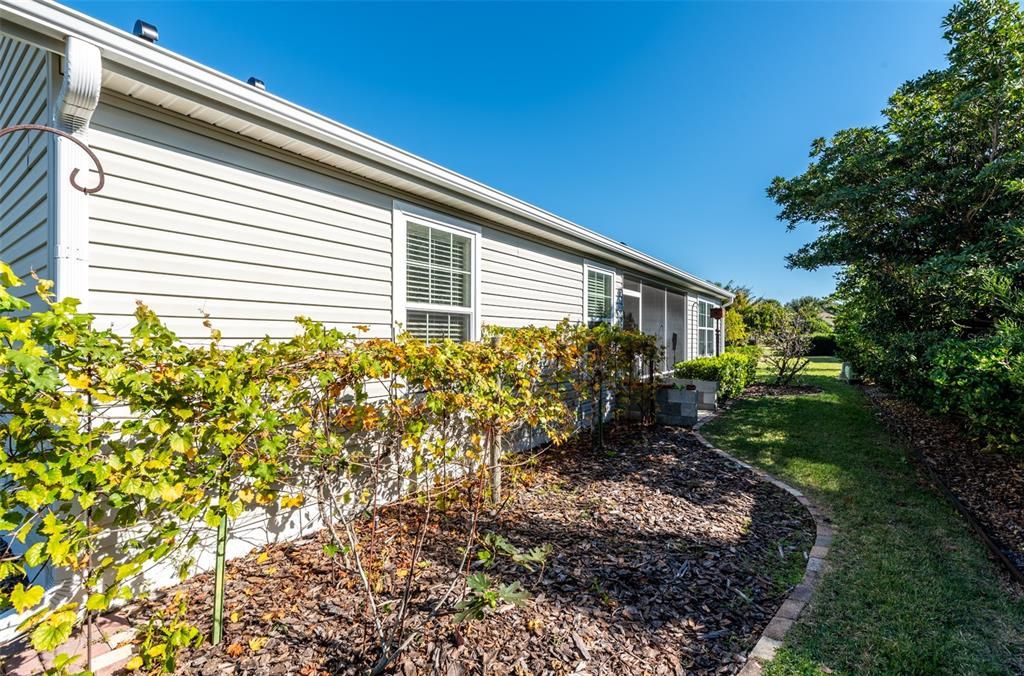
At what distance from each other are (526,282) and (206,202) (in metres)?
4.09

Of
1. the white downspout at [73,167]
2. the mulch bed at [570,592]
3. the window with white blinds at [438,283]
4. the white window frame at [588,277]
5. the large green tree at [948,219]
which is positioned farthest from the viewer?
the white window frame at [588,277]

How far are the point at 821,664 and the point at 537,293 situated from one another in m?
5.16

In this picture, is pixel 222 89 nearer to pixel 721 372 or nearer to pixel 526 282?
pixel 526 282

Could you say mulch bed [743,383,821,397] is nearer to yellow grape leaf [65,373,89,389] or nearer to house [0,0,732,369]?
house [0,0,732,369]

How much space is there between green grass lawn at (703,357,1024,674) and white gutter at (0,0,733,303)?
461 centimetres

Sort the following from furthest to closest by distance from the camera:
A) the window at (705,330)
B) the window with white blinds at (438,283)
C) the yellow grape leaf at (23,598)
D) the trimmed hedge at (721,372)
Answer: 1. the window at (705,330)
2. the trimmed hedge at (721,372)
3. the window with white blinds at (438,283)
4. the yellow grape leaf at (23,598)

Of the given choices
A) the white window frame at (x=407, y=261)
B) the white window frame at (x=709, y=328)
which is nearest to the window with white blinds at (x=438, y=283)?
the white window frame at (x=407, y=261)

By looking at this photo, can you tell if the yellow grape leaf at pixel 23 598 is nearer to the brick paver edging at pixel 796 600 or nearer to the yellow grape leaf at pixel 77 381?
the yellow grape leaf at pixel 77 381

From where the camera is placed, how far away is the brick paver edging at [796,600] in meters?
2.31

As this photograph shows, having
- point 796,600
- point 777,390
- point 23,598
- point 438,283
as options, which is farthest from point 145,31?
point 777,390

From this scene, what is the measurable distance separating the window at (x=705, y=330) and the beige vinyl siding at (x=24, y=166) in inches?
586

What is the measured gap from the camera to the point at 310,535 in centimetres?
365

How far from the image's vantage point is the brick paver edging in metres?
2.31

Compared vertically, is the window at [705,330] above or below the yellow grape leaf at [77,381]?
above
